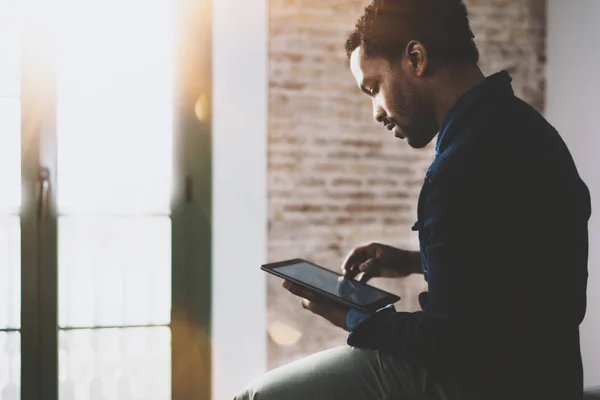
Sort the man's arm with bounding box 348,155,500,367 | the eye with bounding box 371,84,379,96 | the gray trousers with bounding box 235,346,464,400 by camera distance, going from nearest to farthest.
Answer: the man's arm with bounding box 348,155,500,367 → the gray trousers with bounding box 235,346,464,400 → the eye with bounding box 371,84,379,96

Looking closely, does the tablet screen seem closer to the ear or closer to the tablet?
the tablet

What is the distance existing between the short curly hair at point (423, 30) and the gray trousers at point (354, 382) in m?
0.67

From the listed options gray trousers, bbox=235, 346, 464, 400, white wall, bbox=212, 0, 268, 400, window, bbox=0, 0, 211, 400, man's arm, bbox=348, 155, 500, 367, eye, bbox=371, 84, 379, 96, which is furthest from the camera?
white wall, bbox=212, 0, 268, 400

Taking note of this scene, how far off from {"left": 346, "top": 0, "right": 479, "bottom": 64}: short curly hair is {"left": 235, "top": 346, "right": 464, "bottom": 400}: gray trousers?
2.19ft

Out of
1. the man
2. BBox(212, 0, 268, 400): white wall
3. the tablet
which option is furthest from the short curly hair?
BBox(212, 0, 268, 400): white wall

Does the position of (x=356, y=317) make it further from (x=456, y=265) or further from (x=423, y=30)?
(x=423, y=30)

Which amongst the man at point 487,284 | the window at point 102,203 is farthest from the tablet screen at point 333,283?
the window at point 102,203

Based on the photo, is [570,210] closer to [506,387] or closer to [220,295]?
[506,387]

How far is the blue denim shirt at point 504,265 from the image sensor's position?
103 centimetres

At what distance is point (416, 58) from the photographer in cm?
130

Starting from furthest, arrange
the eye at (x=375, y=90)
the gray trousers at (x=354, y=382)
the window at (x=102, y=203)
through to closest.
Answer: the window at (x=102, y=203)
the eye at (x=375, y=90)
the gray trousers at (x=354, y=382)

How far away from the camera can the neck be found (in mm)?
1294

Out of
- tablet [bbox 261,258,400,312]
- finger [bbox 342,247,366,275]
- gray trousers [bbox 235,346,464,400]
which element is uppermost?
finger [bbox 342,247,366,275]

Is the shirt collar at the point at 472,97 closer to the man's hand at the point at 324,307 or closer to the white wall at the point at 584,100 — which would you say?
the man's hand at the point at 324,307
